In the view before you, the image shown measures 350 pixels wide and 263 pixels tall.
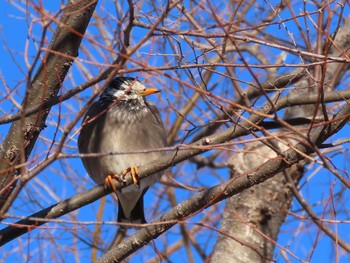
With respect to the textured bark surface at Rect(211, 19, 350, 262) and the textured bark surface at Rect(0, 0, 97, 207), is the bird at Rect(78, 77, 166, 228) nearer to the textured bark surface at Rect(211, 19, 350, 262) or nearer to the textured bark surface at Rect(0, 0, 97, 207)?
the textured bark surface at Rect(211, 19, 350, 262)

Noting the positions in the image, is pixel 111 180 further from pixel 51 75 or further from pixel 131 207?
pixel 131 207

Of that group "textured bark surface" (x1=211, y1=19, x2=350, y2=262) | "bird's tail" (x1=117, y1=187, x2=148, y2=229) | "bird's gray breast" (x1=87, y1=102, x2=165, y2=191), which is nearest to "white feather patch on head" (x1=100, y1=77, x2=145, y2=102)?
"bird's gray breast" (x1=87, y1=102, x2=165, y2=191)

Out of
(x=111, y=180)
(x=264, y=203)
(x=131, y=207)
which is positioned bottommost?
(x=111, y=180)

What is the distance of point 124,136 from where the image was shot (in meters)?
6.03

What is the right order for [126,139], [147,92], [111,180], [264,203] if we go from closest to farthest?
[111,180] → [126,139] → [147,92] → [264,203]

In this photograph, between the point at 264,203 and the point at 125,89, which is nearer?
the point at 125,89

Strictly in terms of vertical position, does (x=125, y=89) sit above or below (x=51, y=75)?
above

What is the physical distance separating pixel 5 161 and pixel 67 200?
0.43m

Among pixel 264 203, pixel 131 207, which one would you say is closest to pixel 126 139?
pixel 131 207

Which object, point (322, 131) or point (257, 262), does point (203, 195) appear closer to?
point (322, 131)

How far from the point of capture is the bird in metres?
5.96

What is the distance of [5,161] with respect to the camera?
4.25 meters

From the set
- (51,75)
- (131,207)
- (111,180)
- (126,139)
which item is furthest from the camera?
(131,207)

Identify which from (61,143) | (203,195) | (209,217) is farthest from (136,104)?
(61,143)
